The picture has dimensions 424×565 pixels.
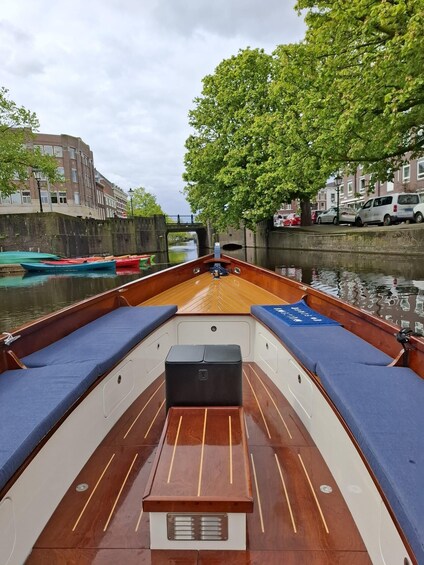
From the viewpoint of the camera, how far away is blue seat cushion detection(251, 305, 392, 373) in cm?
239

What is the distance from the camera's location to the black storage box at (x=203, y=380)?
6.90 feet

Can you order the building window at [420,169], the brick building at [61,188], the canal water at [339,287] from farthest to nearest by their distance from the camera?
the brick building at [61,188]
the building window at [420,169]
the canal water at [339,287]

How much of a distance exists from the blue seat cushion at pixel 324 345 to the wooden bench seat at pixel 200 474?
821mm

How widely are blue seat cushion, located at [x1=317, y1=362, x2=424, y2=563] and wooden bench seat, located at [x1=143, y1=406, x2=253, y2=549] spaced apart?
0.53 meters

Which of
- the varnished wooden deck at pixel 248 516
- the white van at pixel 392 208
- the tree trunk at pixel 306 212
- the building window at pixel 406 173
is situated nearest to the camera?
the varnished wooden deck at pixel 248 516

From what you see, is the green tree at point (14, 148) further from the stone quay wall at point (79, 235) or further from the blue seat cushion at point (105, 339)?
the blue seat cushion at point (105, 339)

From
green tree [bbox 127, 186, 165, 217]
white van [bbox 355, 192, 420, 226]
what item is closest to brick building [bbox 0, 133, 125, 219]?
green tree [bbox 127, 186, 165, 217]

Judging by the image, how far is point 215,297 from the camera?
5160mm

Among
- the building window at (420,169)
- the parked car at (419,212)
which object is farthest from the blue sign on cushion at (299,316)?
the building window at (420,169)

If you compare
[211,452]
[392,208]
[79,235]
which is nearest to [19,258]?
[79,235]

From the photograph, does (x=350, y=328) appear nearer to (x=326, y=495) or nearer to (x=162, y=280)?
(x=326, y=495)

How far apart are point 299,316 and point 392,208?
1854 cm

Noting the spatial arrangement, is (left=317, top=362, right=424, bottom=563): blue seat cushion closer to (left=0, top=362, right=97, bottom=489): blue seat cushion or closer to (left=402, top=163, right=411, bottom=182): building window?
(left=0, top=362, right=97, bottom=489): blue seat cushion

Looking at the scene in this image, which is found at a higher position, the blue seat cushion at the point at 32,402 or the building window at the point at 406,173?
the building window at the point at 406,173
